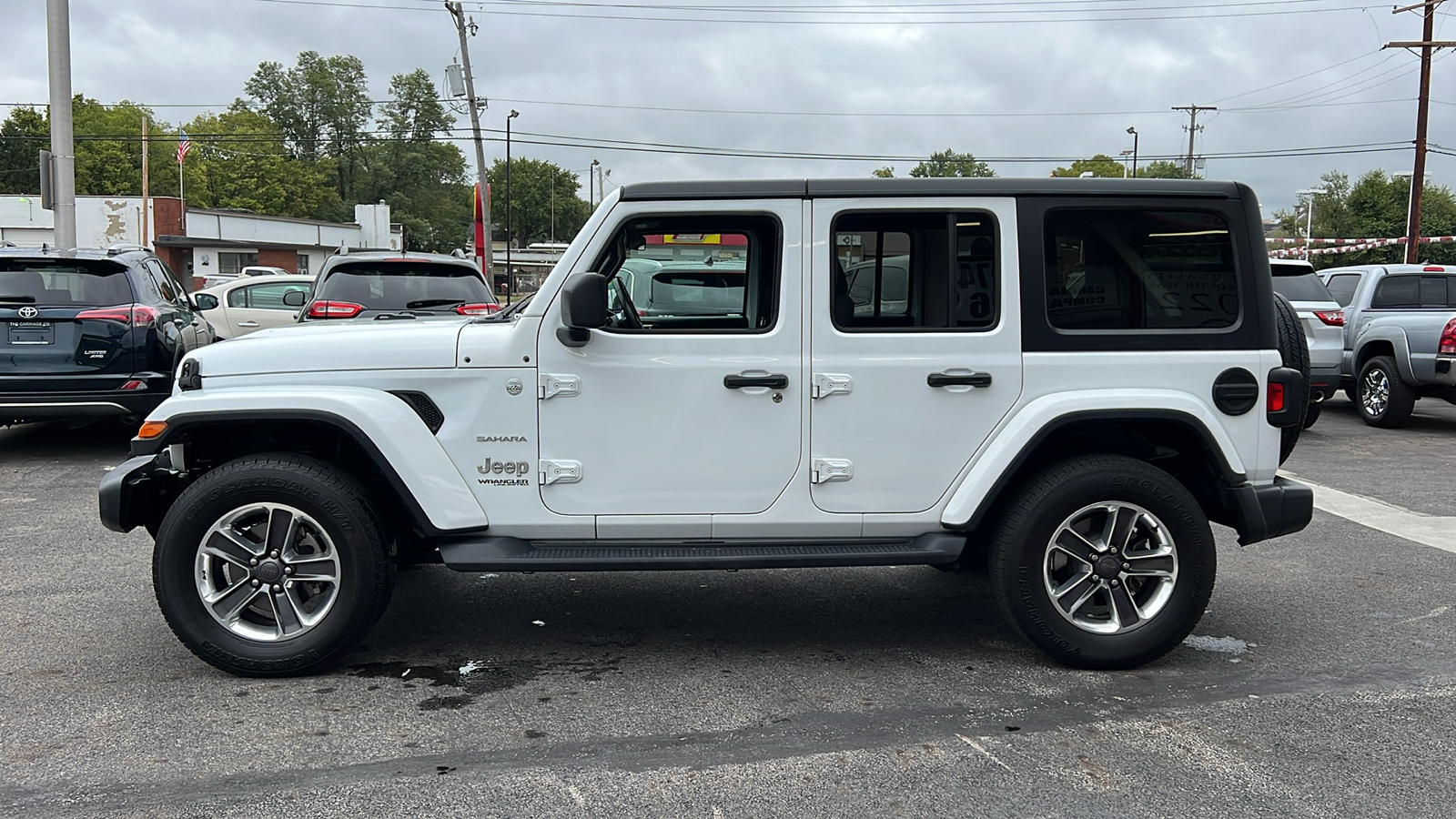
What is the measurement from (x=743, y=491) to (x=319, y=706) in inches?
67.5

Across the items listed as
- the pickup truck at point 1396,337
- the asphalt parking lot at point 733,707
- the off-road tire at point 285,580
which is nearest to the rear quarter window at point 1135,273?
the asphalt parking lot at point 733,707

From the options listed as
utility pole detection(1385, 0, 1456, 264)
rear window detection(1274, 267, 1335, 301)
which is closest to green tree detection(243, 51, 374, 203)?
utility pole detection(1385, 0, 1456, 264)

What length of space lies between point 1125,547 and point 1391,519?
406 centimetres

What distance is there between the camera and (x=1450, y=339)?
11273 millimetres

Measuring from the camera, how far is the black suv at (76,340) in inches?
→ 340

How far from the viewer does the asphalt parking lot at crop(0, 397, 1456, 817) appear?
11.1 ft

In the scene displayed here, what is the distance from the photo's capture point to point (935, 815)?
10.6 feet

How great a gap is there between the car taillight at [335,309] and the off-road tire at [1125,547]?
675cm

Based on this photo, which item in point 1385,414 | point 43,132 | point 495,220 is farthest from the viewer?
point 495,220

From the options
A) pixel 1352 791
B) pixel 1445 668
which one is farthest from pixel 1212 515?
pixel 1352 791

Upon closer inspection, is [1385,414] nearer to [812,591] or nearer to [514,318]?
[812,591]

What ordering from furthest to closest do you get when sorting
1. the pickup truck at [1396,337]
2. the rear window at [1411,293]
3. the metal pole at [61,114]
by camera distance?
the metal pole at [61,114] → the rear window at [1411,293] → the pickup truck at [1396,337]

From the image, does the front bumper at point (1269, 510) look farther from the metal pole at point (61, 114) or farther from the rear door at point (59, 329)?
the metal pole at point (61, 114)

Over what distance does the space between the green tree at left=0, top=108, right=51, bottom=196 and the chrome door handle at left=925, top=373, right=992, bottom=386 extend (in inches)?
3550
